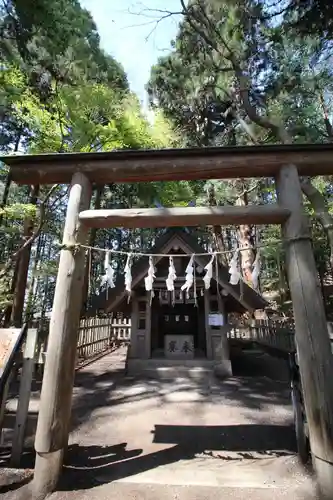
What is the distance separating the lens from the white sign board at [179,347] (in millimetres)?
9297

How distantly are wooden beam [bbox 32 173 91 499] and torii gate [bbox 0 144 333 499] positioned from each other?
1cm

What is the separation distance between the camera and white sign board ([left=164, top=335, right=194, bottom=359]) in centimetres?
930

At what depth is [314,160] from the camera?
390 cm

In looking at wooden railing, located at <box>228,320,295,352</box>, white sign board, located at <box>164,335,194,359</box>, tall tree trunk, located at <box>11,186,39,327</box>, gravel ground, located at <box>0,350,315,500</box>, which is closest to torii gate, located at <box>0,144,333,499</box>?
gravel ground, located at <box>0,350,315,500</box>

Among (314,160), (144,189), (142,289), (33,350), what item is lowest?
(33,350)

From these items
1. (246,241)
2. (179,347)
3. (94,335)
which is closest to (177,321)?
(179,347)

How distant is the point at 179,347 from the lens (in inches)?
371

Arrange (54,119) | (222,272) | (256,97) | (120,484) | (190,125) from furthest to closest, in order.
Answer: (190,125) → (256,97) → (54,119) → (222,272) → (120,484)

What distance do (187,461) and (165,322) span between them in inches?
295

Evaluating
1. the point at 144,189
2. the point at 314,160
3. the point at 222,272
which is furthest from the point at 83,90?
the point at 314,160

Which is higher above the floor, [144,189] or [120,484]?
[144,189]

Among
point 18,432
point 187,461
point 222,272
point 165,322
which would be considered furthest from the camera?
point 165,322

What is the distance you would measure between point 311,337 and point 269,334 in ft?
29.4

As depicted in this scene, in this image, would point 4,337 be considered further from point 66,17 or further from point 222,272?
point 66,17
